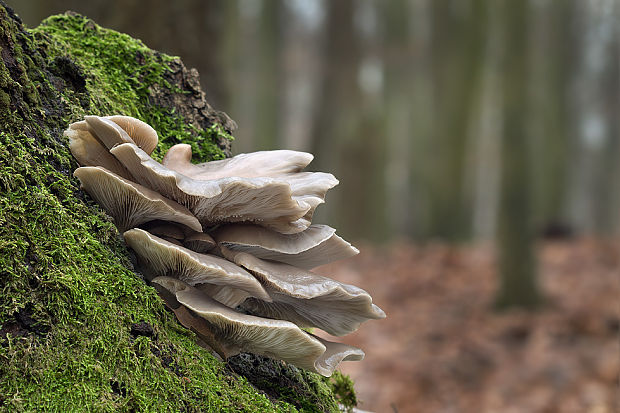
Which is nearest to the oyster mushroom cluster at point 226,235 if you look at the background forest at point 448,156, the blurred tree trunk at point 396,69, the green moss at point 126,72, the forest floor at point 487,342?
the green moss at point 126,72

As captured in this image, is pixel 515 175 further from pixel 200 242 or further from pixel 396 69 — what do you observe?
pixel 396 69

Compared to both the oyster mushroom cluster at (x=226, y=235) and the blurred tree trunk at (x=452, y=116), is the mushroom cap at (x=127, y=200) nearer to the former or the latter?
the oyster mushroom cluster at (x=226, y=235)

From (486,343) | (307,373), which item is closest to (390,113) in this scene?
(486,343)

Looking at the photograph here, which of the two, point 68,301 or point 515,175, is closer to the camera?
point 68,301

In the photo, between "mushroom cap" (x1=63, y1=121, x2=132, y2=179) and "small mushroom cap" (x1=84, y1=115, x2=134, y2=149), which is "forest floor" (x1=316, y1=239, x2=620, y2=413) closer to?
"mushroom cap" (x1=63, y1=121, x2=132, y2=179)

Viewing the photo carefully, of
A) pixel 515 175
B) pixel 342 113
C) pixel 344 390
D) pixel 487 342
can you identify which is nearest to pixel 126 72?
pixel 344 390

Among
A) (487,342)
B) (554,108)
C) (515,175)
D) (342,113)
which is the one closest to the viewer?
(487,342)
